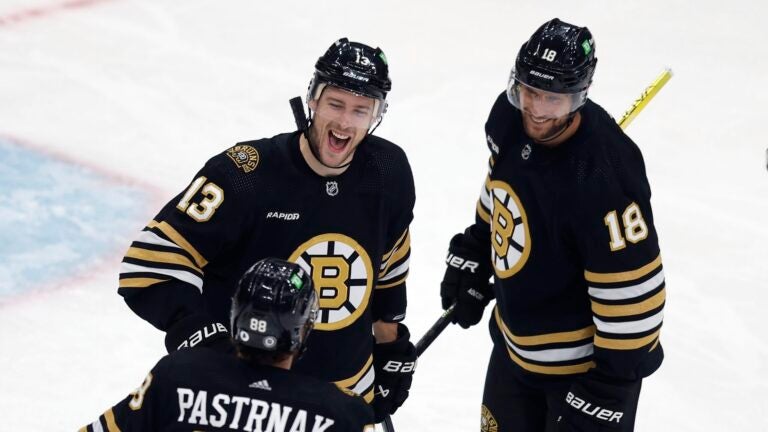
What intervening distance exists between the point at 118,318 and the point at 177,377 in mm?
2012

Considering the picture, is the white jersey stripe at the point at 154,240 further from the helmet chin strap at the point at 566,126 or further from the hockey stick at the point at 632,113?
the hockey stick at the point at 632,113

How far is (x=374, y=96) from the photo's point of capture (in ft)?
7.73

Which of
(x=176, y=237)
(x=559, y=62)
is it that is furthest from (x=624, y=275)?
(x=176, y=237)

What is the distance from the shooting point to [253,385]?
6.05 ft

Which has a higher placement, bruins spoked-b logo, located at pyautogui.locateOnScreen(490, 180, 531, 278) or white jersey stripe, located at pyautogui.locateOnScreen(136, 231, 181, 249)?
bruins spoked-b logo, located at pyautogui.locateOnScreen(490, 180, 531, 278)

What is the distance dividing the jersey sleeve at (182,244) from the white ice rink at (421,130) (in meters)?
1.18

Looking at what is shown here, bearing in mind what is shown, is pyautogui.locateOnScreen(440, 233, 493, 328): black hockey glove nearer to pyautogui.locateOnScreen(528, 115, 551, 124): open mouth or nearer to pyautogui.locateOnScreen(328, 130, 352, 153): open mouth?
pyautogui.locateOnScreen(528, 115, 551, 124): open mouth

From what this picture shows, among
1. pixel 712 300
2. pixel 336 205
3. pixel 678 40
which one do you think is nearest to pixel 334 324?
pixel 336 205

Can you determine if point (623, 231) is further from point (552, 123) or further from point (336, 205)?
point (336, 205)

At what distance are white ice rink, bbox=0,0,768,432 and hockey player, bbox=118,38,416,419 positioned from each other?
109cm

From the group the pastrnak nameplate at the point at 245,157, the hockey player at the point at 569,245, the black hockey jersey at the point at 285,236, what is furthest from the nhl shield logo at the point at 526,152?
the pastrnak nameplate at the point at 245,157

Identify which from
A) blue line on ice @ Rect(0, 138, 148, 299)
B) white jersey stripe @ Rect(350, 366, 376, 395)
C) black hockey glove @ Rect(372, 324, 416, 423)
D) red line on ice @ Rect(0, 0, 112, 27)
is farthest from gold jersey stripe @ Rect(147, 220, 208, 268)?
red line on ice @ Rect(0, 0, 112, 27)

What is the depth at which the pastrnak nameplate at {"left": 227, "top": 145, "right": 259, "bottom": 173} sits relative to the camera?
7.62ft

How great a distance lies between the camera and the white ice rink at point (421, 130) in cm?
361
